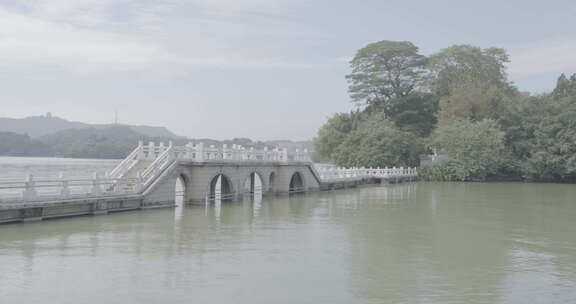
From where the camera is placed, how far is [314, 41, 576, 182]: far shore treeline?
2256 inches

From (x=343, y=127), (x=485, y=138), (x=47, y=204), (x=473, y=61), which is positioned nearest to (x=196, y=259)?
(x=47, y=204)

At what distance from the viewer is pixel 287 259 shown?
554 inches

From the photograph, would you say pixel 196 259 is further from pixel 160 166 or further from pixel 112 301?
pixel 160 166

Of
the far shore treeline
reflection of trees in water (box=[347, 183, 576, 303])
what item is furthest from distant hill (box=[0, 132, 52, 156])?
reflection of trees in water (box=[347, 183, 576, 303])

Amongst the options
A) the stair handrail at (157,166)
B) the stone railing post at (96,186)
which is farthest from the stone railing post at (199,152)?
the stone railing post at (96,186)

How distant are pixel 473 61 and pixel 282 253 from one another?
2594 inches

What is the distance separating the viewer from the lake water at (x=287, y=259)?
35.2ft

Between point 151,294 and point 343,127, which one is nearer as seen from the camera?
point 151,294

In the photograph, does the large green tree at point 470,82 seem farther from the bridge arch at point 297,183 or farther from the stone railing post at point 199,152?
the stone railing post at point 199,152

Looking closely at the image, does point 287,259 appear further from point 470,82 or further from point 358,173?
point 470,82

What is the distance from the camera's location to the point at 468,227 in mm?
20969

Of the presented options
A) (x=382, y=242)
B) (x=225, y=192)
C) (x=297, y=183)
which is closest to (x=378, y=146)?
(x=297, y=183)

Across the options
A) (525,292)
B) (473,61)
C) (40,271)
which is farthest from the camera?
(473,61)

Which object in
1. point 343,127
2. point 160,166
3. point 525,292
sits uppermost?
point 343,127
